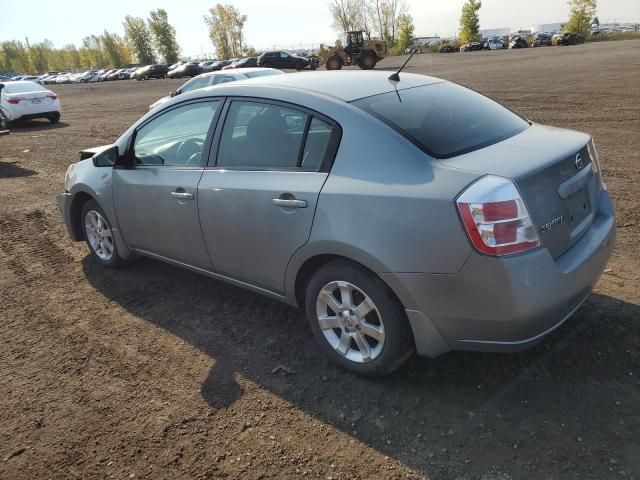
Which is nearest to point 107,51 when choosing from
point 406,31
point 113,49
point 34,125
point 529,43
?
point 113,49

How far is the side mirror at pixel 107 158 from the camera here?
14.3ft

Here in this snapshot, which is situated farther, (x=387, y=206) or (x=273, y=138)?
(x=273, y=138)

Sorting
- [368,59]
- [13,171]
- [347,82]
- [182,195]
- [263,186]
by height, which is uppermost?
[368,59]

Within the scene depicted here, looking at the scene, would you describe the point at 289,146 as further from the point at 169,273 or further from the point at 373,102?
the point at 169,273

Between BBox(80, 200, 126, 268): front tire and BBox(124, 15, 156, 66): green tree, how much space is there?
337ft

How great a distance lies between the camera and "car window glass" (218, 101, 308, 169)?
3184 mm

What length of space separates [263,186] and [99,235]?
7.90 ft

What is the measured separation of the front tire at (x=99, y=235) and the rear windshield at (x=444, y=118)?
280 cm

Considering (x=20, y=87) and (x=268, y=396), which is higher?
(x=20, y=87)

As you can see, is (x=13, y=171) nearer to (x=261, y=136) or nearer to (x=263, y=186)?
(x=261, y=136)

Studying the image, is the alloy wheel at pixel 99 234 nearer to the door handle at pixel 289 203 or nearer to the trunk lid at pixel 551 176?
the door handle at pixel 289 203

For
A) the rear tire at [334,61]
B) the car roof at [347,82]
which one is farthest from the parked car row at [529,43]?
the car roof at [347,82]

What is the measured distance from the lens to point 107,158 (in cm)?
438

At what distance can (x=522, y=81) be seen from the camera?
1909 cm
